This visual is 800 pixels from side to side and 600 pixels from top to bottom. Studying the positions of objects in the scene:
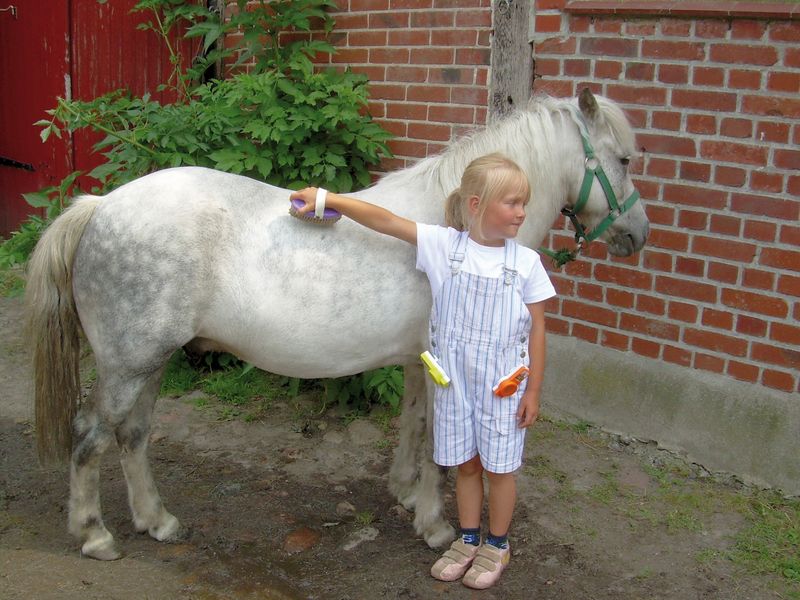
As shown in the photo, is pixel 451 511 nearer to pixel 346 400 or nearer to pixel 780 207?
pixel 346 400

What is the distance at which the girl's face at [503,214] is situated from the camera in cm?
266

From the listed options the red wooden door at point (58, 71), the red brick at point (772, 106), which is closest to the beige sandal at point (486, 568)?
the red brick at point (772, 106)

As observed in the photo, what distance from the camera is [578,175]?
3.13m

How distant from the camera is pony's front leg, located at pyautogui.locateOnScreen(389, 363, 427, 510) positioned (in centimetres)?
358

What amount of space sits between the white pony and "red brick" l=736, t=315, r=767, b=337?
2.78 feet

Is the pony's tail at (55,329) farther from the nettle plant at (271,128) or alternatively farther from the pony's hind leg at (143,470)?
the nettle plant at (271,128)

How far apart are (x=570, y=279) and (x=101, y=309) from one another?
2509mm

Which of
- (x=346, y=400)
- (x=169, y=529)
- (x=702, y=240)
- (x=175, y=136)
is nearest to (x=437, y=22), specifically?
(x=175, y=136)

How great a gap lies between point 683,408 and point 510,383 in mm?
1630

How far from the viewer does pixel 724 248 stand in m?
3.76

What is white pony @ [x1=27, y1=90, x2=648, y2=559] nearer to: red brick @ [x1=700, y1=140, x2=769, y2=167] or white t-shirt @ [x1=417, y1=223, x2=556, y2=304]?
white t-shirt @ [x1=417, y1=223, x2=556, y2=304]

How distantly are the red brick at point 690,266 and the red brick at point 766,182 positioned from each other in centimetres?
44

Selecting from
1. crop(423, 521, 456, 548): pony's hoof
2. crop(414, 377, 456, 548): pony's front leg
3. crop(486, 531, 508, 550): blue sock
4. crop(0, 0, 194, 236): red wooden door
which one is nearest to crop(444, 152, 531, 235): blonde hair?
crop(414, 377, 456, 548): pony's front leg

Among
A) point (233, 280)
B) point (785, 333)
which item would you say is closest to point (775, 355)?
point (785, 333)
